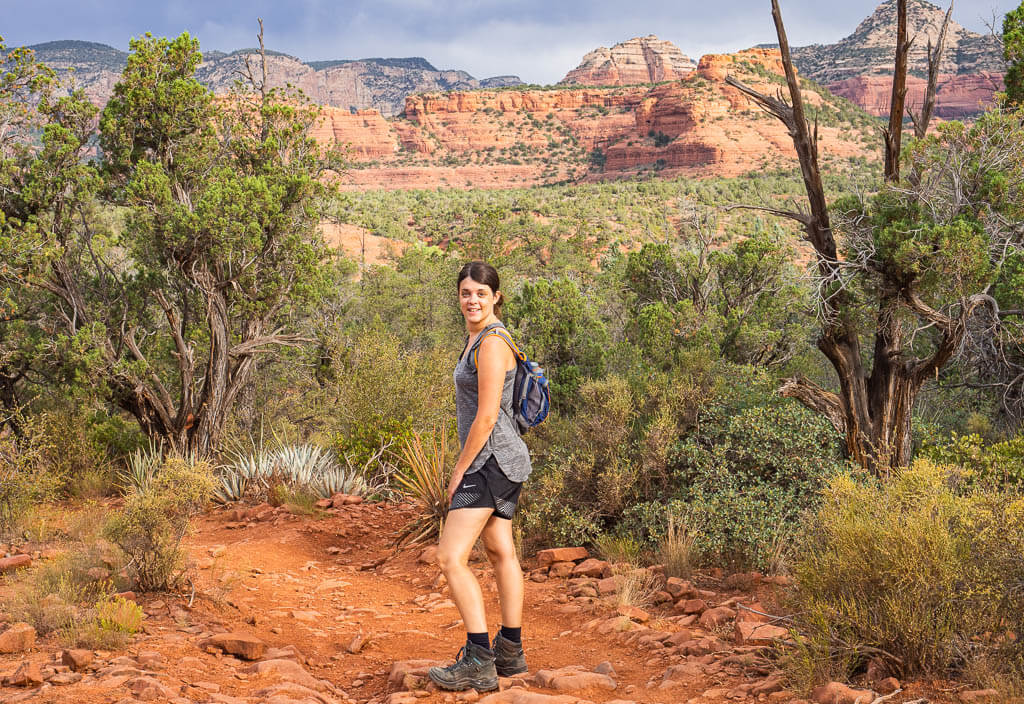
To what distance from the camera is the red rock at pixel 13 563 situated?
5273 millimetres

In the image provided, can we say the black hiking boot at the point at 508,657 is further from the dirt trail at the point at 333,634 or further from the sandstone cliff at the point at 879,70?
the sandstone cliff at the point at 879,70

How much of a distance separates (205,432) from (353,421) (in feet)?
6.33

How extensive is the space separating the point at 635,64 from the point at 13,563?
617ft

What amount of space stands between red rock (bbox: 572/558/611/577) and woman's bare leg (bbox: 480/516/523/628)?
217 centimetres

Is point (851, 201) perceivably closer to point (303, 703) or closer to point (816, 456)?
point (816, 456)

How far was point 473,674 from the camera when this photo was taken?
338 cm

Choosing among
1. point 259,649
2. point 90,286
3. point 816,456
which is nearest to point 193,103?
point 90,286

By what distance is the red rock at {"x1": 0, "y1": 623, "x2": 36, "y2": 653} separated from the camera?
360cm

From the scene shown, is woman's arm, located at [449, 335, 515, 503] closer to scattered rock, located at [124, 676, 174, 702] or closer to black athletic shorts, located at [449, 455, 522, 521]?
black athletic shorts, located at [449, 455, 522, 521]

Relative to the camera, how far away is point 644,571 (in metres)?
5.21

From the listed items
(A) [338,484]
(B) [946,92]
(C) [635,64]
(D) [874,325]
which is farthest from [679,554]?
(C) [635,64]

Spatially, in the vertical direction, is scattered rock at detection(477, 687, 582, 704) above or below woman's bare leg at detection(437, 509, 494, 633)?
below

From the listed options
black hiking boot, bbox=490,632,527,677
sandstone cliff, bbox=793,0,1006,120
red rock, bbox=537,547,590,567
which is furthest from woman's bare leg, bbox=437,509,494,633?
sandstone cliff, bbox=793,0,1006,120

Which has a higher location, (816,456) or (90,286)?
(90,286)
